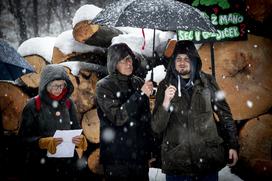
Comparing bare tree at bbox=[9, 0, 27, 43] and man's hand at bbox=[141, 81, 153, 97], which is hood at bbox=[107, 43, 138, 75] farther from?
bare tree at bbox=[9, 0, 27, 43]

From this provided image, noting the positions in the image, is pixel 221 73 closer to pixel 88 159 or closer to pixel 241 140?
pixel 241 140

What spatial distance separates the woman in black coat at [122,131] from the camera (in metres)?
3.74

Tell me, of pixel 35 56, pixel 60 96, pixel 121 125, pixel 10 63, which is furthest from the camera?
pixel 35 56

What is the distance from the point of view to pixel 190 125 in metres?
3.64

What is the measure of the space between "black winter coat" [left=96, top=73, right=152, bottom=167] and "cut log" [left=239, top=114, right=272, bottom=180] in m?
2.21

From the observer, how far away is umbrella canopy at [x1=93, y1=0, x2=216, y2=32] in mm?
3578

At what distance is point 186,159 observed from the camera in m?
3.60

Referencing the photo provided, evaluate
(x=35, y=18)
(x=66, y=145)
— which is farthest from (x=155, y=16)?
(x=35, y=18)

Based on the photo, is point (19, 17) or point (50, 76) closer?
point (50, 76)

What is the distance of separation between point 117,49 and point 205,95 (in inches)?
40.7

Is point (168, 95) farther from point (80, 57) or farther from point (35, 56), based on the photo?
point (35, 56)

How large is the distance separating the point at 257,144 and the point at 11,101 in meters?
3.76

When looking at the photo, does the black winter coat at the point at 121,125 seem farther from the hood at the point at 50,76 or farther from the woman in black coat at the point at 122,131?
the hood at the point at 50,76

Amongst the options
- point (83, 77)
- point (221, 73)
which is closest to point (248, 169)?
point (221, 73)
